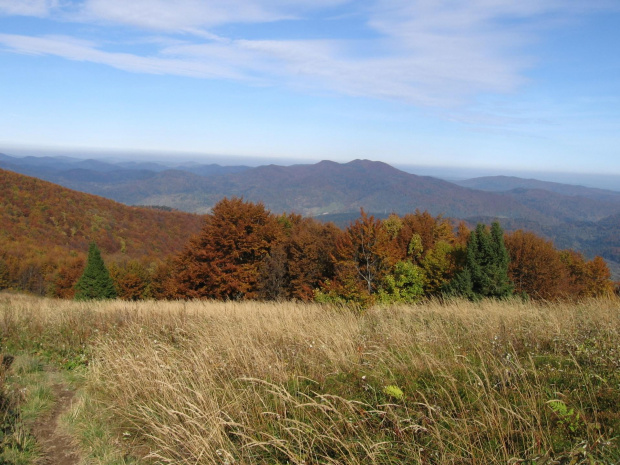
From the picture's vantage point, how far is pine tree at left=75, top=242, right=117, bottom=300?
37688 millimetres

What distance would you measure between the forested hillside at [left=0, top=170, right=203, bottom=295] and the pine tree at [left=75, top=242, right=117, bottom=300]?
21.8 metres

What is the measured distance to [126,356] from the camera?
4406mm

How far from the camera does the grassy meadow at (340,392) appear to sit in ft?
7.54

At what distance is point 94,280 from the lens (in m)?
38.0

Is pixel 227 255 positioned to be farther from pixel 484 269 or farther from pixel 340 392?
pixel 340 392

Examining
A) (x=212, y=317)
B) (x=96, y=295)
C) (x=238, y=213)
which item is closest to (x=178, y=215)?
(x=96, y=295)

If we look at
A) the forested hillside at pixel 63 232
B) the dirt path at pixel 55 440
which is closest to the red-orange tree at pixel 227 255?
the dirt path at pixel 55 440

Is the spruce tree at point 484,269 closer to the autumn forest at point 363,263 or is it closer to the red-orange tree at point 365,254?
the autumn forest at point 363,263

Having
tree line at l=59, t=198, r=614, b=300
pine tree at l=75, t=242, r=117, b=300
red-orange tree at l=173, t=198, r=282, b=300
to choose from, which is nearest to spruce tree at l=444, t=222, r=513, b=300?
tree line at l=59, t=198, r=614, b=300

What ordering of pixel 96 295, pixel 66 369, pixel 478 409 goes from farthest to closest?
pixel 96 295, pixel 66 369, pixel 478 409

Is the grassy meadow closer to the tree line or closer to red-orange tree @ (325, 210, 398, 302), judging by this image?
the tree line

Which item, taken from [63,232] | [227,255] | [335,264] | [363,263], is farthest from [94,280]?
[63,232]

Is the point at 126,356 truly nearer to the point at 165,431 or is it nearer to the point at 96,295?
the point at 165,431

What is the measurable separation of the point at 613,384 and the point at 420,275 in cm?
2828
